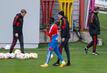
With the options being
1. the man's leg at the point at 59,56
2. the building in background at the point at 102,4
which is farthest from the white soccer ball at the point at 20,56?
the building in background at the point at 102,4

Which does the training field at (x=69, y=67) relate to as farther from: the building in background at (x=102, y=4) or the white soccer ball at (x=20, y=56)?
the building in background at (x=102, y=4)

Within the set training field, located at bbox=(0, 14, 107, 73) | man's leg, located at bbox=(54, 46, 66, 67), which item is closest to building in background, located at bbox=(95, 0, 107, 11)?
training field, located at bbox=(0, 14, 107, 73)

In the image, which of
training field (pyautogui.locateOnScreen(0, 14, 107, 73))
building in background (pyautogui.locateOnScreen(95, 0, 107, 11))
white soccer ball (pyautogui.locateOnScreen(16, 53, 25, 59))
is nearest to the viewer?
training field (pyautogui.locateOnScreen(0, 14, 107, 73))

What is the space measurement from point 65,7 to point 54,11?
1.42 meters

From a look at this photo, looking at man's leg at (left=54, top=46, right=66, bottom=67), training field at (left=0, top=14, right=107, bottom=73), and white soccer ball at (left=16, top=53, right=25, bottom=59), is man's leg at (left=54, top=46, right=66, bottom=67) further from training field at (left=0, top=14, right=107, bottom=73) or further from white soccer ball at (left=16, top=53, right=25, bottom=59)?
white soccer ball at (left=16, top=53, right=25, bottom=59)

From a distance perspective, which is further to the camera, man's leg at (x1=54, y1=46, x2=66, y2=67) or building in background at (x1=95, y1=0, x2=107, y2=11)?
building in background at (x1=95, y1=0, x2=107, y2=11)

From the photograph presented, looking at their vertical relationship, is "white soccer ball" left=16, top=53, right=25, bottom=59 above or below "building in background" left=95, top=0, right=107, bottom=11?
above

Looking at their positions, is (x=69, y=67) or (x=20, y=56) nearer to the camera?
(x=69, y=67)

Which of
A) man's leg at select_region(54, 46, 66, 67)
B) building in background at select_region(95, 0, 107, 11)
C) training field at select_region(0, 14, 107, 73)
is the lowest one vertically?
building in background at select_region(95, 0, 107, 11)

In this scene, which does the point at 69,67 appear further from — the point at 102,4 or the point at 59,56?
the point at 102,4

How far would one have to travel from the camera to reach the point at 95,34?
2245cm

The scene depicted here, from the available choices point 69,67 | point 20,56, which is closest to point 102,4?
point 20,56

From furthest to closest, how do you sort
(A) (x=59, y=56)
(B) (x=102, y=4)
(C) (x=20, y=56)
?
(B) (x=102, y=4) → (C) (x=20, y=56) → (A) (x=59, y=56)

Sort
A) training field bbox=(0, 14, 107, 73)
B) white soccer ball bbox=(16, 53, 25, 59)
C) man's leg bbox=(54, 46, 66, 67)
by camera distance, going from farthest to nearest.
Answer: white soccer ball bbox=(16, 53, 25, 59) < man's leg bbox=(54, 46, 66, 67) < training field bbox=(0, 14, 107, 73)
